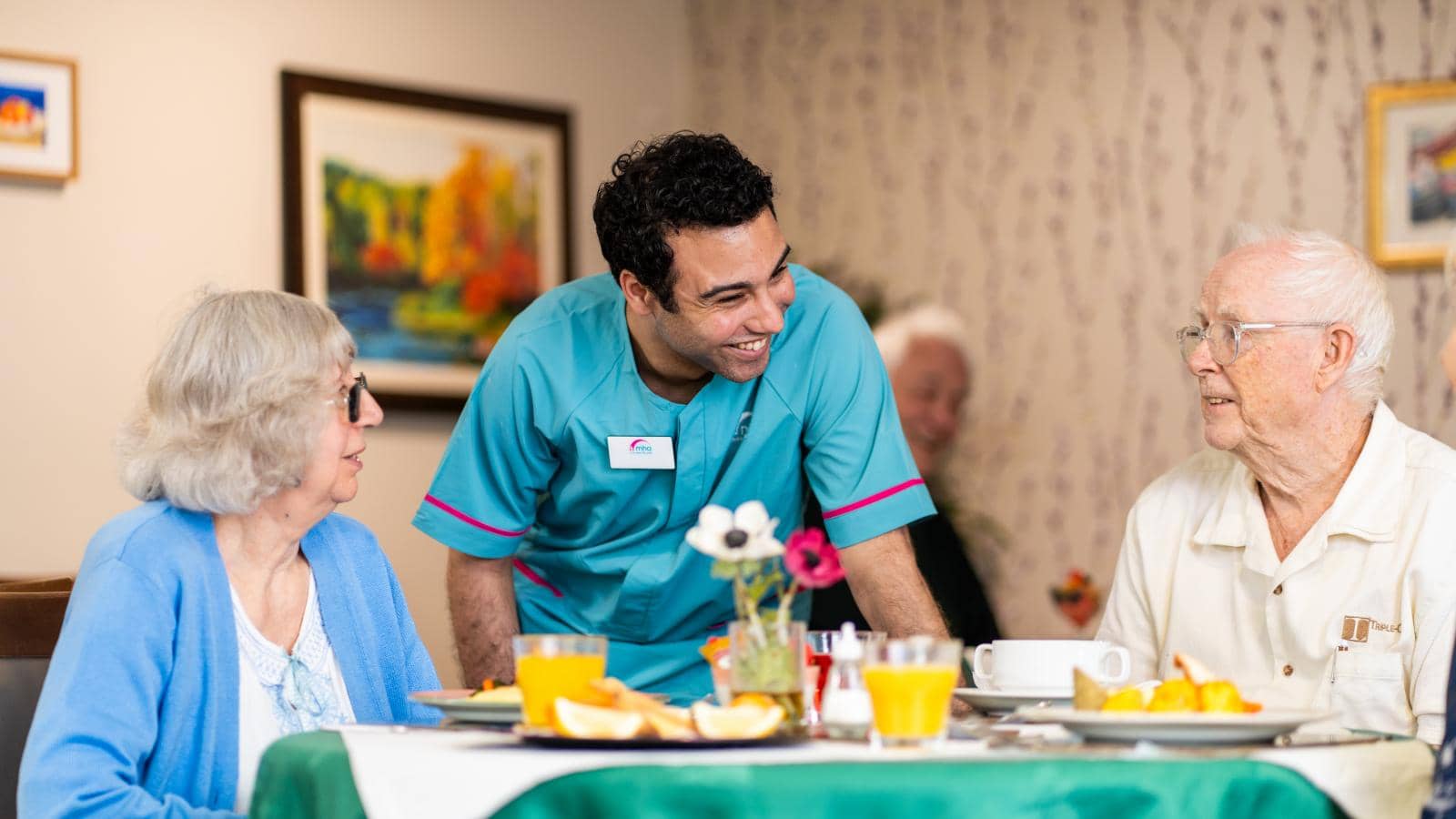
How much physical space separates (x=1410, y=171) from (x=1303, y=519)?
2.10 meters

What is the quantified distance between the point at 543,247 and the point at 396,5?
812 millimetres

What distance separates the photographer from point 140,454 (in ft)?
6.49

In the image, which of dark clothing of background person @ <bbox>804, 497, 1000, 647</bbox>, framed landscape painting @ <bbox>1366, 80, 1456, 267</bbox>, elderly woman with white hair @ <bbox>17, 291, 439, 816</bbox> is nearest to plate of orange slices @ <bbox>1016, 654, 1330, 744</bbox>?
Result: elderly woman with white hair @ <bbox>17, 291, 439, 816</bbox>

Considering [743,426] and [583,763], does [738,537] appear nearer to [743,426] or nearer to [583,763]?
[583,763]

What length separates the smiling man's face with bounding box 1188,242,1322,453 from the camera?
7.61ft

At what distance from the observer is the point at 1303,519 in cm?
235

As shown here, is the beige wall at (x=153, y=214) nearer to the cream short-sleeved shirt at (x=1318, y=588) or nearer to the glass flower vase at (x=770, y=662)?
the cream short-sleeved shirt at (x=1318, y=588)

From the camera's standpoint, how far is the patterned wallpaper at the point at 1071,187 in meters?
4.24

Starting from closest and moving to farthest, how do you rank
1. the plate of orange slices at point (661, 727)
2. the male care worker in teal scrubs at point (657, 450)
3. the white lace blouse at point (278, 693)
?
1. the plate of orange slices at point (661, 727)
2. the white lace blouse at point (278, 693)
3. the male care worker in teal scrubs at point (657, 450)

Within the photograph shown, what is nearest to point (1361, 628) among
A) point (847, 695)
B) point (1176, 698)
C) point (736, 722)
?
point (1176, 698)

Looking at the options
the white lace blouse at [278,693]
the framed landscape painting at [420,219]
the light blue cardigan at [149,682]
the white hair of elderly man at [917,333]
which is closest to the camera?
the light blue cardigan at [149,682]

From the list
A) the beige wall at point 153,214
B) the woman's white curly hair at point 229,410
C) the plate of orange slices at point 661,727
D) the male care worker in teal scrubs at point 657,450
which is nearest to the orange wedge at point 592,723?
the plate of orange slices at point 661,727

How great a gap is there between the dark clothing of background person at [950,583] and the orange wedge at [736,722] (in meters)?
1.88

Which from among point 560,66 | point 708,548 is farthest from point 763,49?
point 708,548
